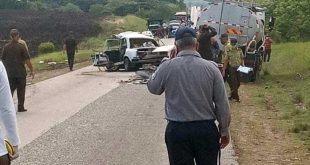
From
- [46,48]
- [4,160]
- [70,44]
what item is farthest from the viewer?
[46,48]

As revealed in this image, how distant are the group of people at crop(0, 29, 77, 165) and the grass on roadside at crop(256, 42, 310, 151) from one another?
18.6 ft

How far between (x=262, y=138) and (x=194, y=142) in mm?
6165

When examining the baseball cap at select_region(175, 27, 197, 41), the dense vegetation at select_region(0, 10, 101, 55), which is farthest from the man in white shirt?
the dense vegetation at select_region(0, 10, 101, 55)

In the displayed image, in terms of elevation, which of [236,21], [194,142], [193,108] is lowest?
[236,21]

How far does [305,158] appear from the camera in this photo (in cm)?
966

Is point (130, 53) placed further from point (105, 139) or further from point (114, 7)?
point (114, 7)

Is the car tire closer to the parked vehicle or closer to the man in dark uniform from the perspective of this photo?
the parked vehicle

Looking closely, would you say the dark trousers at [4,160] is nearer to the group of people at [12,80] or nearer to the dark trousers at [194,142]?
the group of people at [12,80]

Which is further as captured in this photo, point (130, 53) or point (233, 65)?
point (130, 53)

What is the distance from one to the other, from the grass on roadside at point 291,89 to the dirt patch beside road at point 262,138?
21 cm

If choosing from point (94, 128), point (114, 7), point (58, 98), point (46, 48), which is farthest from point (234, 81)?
point (114, 7)

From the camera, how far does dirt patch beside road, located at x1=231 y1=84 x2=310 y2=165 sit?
9.62 meters

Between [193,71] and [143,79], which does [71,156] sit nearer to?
[193,71]

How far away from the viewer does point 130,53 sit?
26516mm
